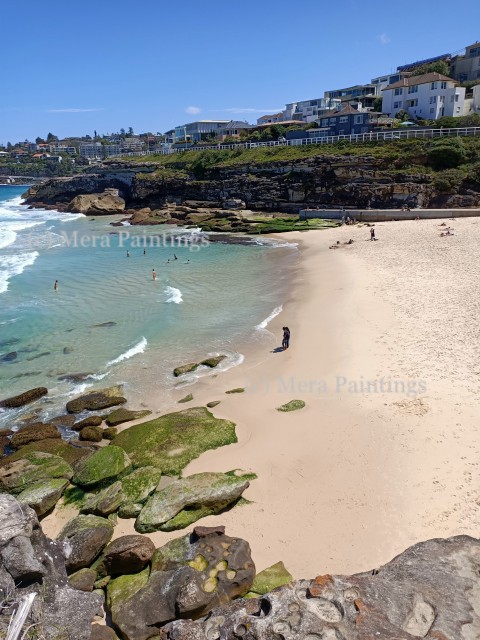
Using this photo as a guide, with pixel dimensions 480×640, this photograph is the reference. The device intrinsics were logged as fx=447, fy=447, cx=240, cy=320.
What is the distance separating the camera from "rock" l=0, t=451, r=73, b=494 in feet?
37.4

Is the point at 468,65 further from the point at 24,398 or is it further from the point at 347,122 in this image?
the point at 24,398

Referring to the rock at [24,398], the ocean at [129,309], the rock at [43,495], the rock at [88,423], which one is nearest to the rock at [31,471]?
the rock at [43,495]

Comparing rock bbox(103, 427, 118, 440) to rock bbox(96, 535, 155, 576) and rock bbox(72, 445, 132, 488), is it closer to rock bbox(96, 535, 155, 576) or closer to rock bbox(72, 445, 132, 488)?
rock bbox(72, 445, 132, 488)

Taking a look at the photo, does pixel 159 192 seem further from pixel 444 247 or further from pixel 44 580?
pixel 44 580

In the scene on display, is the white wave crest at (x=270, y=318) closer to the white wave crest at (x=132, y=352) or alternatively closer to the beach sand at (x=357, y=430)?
the beach sand at (x=357, y=430)

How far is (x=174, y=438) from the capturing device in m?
13.1

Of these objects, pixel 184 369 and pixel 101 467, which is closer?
pixel 101 467

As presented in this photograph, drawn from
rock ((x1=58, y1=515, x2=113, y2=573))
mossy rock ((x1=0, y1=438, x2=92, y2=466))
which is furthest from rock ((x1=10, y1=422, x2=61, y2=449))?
rock ((x1=58, y1=515, x2=113, y2=573))

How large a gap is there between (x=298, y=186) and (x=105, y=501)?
164ft

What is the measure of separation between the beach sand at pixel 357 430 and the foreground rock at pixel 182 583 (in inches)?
37.1

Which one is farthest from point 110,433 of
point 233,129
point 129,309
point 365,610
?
→ point 233,129

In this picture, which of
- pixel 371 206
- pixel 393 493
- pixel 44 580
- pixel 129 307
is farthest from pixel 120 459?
pixel 371 206

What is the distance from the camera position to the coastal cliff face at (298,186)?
46.6 meters

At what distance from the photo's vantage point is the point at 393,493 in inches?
402
